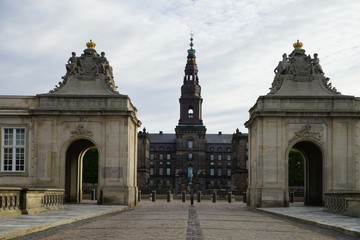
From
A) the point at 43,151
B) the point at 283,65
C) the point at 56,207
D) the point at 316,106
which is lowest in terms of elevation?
the point at 56,207

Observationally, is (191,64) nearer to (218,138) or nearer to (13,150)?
(218,138)

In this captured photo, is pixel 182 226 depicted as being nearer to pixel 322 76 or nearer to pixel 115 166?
pixel 115 166

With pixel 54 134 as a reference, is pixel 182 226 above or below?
below

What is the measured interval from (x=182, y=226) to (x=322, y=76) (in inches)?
976

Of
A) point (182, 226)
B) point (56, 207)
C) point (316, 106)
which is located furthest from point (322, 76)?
point (182, 226)

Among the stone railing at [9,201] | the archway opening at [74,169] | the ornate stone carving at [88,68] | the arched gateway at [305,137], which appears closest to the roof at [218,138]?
the archway opening at [74,169]

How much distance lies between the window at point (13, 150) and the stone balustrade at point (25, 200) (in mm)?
12040

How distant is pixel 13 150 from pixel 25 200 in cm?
1692

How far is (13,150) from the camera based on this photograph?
44.0 m

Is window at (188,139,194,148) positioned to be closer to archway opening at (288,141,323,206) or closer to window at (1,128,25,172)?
archway opening at (288,141,323,206)

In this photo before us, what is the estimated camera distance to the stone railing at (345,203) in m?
28.2

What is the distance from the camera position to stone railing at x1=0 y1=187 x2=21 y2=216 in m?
25.3

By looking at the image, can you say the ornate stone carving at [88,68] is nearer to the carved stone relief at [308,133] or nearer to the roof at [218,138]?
the carved stone relief at [308,133]

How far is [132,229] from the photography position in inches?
845
